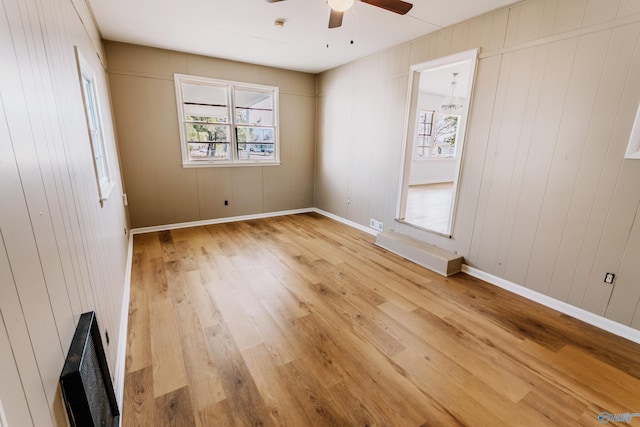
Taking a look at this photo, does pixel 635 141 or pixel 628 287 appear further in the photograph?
pixel 628 287

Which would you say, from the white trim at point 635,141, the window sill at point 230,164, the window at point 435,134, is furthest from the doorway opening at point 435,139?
the window sill at point 230,164

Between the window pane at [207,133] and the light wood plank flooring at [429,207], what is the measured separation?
10.9 feet

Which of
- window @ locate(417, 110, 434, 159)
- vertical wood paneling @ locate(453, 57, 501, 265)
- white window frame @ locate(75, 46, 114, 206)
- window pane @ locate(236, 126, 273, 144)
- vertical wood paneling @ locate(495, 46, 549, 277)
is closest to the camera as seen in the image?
white window frame @ locate(75, 46, 114, 206)

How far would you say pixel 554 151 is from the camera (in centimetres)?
247

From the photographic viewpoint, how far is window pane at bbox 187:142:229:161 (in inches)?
181

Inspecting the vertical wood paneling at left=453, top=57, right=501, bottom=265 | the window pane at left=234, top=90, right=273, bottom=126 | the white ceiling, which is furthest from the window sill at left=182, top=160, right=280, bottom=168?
the vertical wood paneling at left=453, top=57, right=501, bottom=265

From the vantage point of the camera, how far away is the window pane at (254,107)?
4.82 m

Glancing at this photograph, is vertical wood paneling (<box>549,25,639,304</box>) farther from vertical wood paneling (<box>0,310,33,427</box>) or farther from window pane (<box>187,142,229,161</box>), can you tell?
window pane (<box>187,142,229,161</box>)

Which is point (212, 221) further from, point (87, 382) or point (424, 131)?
point (424, 131)

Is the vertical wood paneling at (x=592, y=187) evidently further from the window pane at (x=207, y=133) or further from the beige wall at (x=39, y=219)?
the window pane at (x=207, y=133)

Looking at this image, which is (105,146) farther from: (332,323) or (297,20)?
(332,323)

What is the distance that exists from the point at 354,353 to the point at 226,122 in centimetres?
414

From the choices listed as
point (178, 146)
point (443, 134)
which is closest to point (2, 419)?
point (178, 146)

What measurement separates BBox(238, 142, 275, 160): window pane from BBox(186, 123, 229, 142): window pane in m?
0.31
